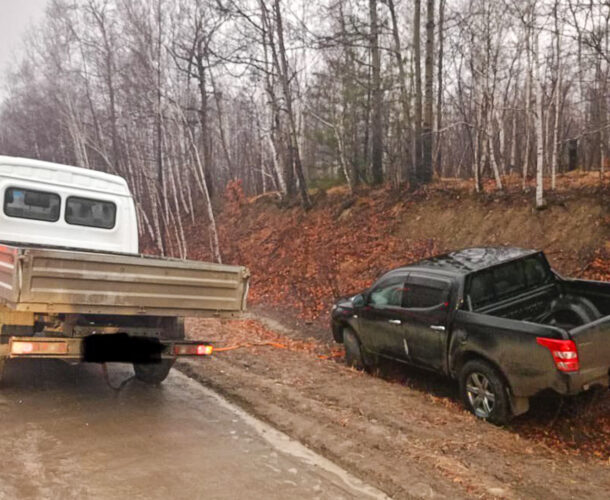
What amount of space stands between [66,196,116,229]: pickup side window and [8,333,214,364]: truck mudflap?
3.15m

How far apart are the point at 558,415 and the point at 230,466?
141 inches

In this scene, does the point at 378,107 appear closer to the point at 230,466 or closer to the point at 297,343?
the point at 297,343

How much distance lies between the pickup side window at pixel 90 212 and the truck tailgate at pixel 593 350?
667 centimetres

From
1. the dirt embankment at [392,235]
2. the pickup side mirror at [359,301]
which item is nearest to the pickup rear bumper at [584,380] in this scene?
the pickup side mirror at [359,301]

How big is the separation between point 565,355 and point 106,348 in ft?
14.9

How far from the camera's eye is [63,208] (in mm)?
8094

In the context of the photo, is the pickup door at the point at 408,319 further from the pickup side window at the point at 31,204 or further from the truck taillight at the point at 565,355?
the pickup side window at the point at 31,204

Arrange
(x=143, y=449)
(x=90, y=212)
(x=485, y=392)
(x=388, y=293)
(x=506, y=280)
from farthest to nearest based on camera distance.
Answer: (x=90, y=212) < (x=388, y=293) < (x=506, y=280) < (x=485, y=392) < (x=143, y=449)

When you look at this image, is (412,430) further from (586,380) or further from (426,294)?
(426,294)

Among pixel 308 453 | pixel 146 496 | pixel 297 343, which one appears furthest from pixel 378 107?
pixel 146 496

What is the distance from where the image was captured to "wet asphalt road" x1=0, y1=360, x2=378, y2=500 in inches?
161

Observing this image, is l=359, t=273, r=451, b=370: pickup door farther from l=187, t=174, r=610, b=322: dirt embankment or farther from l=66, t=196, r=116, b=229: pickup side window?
l=187, t=174, r=610, b=322: dirt embankment

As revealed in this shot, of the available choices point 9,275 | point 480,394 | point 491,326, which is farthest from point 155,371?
point 491,326

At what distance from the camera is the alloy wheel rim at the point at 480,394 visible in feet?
19.0
